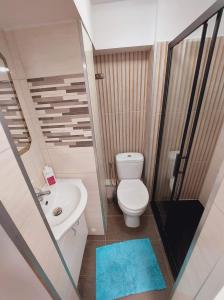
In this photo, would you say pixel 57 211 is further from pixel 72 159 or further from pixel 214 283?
pixel 214 283

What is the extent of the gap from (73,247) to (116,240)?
621mm

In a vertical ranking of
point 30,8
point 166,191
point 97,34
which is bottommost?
point 166,191

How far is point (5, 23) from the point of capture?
2.56 feet

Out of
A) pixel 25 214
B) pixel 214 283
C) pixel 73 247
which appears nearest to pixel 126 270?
pixel 73 247

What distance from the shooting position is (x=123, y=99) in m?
1.65

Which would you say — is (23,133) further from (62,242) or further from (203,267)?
(203,267)

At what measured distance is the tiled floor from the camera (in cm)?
120

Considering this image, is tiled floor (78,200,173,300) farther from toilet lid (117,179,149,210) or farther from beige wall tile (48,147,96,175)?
beige wall tile (48,147,96,175)

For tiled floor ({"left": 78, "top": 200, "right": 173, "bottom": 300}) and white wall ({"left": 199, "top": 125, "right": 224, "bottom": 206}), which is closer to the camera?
tiled floor ({"left": 78, "top": 200, "right": 173, "bottom": 300})

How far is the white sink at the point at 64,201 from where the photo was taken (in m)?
1.01

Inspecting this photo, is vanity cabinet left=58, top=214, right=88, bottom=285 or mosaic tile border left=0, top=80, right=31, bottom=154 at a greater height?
mosaic tile border left=0, top=80, right=31, bottom=154

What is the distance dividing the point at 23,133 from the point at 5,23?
2.07ft

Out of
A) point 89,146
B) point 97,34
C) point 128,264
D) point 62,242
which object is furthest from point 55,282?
point 97,34

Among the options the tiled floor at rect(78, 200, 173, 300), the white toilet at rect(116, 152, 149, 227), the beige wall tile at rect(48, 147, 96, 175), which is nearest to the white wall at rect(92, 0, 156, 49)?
the beige wall tile at rect(48, 147, 96, 175)
